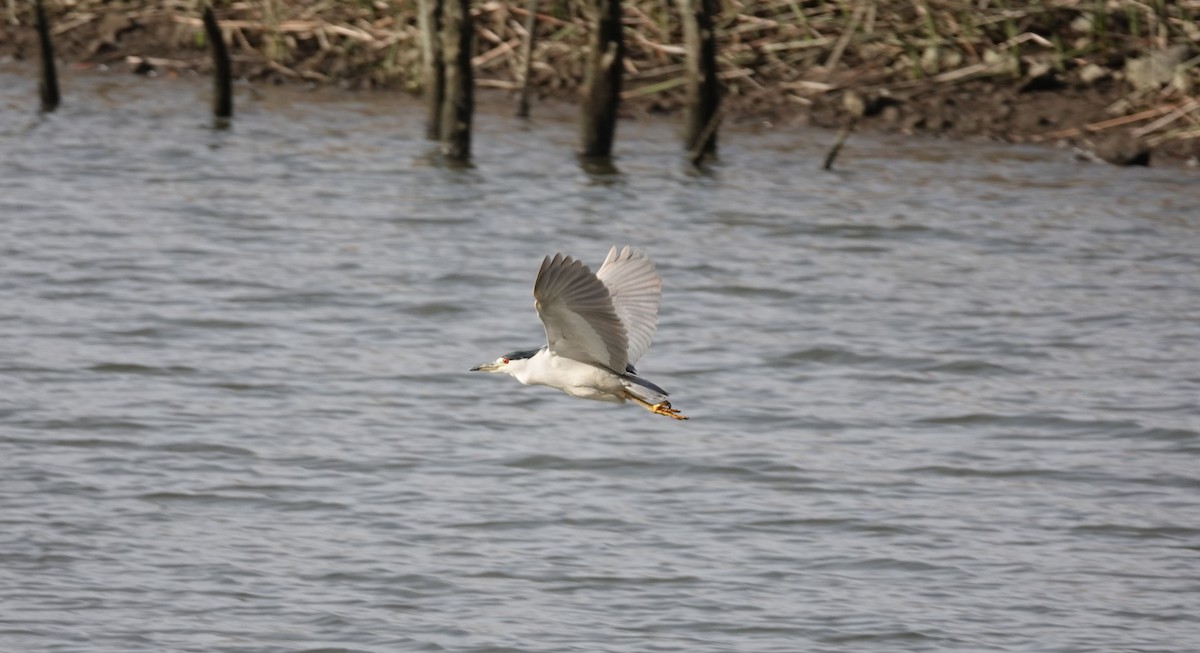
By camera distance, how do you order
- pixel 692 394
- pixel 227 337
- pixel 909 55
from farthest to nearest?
pixel 909 55
pixel 227 337
pixel 692 394

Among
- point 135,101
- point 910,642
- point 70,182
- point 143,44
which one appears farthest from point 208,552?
point 143,44

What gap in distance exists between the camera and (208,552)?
7570 mm

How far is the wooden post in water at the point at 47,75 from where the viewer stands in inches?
640

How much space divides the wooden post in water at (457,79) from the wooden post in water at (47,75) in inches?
158

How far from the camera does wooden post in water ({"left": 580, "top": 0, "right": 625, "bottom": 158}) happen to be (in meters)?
13.9

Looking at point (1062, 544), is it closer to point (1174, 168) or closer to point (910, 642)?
point (910, 642)

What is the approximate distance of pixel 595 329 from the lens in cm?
579

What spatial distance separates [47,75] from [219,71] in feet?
5.98

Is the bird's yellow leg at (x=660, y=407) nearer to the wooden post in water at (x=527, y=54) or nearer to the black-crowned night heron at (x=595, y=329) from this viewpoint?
the black-crowned night heron at (x=595, y=329)

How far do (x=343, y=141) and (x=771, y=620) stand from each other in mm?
10301

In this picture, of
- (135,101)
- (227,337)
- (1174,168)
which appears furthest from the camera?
(135,101)

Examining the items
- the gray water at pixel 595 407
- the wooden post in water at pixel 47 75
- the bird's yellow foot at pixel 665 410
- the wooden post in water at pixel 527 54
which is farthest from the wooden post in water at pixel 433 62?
the bird's yellow foot at pixel 665 410

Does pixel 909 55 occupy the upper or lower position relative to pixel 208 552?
upper

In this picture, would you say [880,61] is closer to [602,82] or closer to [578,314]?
[602,82]
